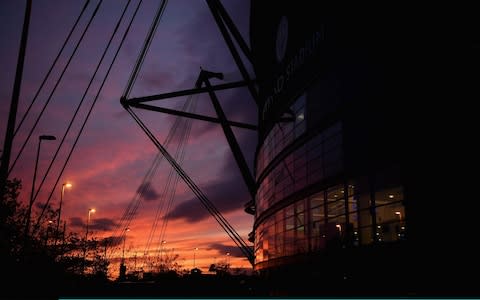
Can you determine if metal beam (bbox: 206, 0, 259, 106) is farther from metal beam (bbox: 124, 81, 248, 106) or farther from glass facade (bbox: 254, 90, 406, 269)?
glass facade (bbox: 254, 90, 406, 269)

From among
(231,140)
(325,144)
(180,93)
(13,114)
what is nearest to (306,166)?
(325,144)

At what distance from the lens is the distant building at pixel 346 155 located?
18422 millimetres

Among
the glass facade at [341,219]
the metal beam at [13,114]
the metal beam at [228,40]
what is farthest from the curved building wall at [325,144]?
the metal beam at [13,114]

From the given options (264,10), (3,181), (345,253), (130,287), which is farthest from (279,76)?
(3,181)

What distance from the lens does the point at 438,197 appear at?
53.9 feet

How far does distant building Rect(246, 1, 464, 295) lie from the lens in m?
18.4

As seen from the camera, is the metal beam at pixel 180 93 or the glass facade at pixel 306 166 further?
the metal beam at pixel 180 93

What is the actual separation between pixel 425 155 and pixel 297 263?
12.8m

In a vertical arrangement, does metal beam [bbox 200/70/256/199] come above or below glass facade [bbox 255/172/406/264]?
above

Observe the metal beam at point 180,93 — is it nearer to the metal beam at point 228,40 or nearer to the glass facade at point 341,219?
the metal beam at point 228,40

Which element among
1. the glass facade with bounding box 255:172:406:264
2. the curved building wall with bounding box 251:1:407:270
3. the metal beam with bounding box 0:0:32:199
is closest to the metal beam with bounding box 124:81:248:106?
the curved building wall with bounding box 251:1:407:270

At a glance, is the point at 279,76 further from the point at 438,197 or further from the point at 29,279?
the point at 29,279

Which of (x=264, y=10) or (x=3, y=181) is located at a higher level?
(x=264, y=10)

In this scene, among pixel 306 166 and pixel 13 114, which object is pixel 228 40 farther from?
pixel 13 114
